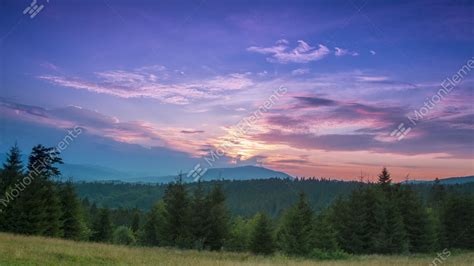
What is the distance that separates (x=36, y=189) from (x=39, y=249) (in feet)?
77.6

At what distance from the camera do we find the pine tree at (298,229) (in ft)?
145

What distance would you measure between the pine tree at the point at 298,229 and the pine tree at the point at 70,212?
23543 millimetres

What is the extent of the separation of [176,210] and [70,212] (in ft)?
40.0

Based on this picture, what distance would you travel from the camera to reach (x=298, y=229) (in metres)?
45.0

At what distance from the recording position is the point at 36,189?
1563 inches

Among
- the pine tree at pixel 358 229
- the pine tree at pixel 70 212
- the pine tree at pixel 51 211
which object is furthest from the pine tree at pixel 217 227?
the pine tree at pixel 51 211

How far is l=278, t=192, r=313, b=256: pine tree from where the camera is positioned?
44250 mm

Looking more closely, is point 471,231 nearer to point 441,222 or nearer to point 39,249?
point 441,222

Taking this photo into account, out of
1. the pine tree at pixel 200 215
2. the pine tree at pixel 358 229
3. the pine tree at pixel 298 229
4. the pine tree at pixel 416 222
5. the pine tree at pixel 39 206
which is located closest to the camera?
the pine tree at pixel 39 206

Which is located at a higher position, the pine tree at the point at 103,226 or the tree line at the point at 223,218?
the tree line at the point at 223,218

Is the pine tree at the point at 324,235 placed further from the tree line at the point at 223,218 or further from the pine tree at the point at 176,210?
the pine tree at the point at 176,210

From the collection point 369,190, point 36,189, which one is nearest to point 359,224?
point 369,190

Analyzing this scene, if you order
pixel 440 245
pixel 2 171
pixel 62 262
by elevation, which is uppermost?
pixel 2 171

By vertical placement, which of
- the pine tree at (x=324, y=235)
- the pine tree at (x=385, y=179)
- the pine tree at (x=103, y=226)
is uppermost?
the pine tree at (x=385, y=179)
